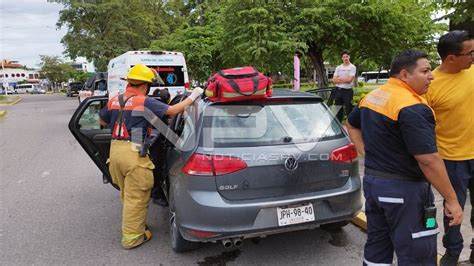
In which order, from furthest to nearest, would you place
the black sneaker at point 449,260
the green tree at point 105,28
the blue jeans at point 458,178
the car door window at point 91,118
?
1. the green tree at point 105,28
2. the car door window at point 91,118
3. the black sneaker at point 449,260
4. the blue jeans at point 458,178

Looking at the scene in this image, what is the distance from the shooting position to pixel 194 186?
3045 millimetres

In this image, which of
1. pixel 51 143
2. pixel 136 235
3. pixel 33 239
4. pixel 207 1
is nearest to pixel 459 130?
pixel 136 235

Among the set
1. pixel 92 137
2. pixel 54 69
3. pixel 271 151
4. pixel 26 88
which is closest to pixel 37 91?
pixel 54 69

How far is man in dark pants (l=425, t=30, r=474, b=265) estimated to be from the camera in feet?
8.57

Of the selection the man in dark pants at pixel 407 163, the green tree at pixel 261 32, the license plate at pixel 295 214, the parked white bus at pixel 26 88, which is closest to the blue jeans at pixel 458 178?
the man in dark pants at pixel 407 163

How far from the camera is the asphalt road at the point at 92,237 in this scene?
3.56 metres

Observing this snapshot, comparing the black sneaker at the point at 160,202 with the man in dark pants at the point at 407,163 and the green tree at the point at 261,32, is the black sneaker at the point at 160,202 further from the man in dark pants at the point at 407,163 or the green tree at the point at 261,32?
the green tree at the point at 261,32

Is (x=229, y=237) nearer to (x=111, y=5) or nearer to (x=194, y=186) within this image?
(x=194, y=186)

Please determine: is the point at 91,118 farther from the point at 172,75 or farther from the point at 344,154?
the point at 172,75

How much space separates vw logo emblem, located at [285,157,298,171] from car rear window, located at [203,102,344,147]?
6.7 inches

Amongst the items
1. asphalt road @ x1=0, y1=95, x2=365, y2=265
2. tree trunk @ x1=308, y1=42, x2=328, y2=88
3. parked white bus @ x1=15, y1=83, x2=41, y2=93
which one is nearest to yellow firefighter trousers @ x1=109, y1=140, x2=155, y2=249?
asphalt road @ x1=0, y1=95, x2=365, y2=265

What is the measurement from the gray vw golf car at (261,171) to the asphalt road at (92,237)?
17.7 inches

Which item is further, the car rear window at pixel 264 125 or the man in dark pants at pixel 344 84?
the man in dark pants at pixel 344 84

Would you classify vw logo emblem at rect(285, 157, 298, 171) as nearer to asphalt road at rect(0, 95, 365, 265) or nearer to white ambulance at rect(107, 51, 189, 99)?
asphalt road at rect(0, 95, 365, 265)
